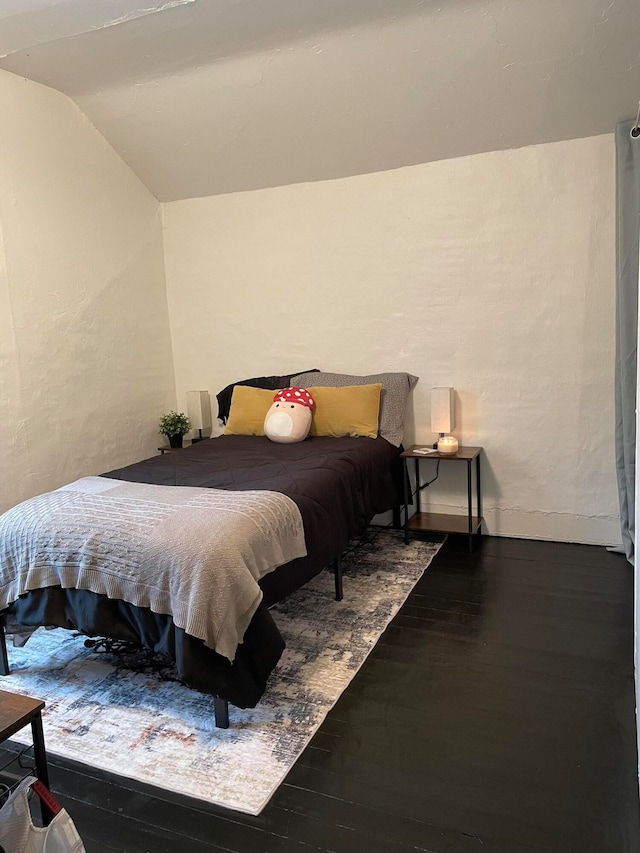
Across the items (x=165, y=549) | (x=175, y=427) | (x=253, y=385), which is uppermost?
(x=253, y=385)

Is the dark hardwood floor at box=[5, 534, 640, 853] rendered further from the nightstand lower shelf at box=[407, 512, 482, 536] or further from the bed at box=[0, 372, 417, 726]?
the nightstand lower shelf at box=[407, 512, 482, 536]

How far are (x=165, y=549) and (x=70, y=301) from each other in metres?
2.16

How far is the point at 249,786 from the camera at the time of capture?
1798mm

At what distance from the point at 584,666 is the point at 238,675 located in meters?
1.26

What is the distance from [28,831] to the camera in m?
1.32

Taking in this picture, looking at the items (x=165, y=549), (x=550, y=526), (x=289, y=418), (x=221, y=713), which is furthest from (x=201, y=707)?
(x=550, y=526)

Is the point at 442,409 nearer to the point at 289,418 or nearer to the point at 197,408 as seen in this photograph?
the point at 289,418

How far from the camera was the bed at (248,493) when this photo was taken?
6.67ft

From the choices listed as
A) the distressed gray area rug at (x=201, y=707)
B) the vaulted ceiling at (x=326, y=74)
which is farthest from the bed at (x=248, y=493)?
the vaulted ceiling at (x=326, y=74)

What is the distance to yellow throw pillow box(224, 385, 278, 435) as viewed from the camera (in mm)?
3895

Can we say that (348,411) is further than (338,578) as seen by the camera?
Yes

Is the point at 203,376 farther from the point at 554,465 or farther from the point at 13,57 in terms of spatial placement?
the point at 554,465

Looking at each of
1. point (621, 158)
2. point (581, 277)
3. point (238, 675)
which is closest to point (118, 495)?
point (238, 675)

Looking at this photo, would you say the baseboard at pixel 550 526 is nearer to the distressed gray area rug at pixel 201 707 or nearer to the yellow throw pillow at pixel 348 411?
the yellow throw pillow at pixel 348 411
